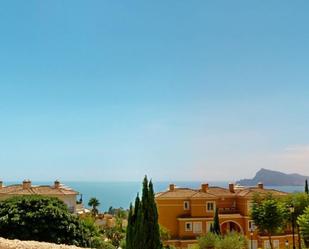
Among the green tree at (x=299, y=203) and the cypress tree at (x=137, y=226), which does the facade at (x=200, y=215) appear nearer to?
the green tree at (x=299, y=203)

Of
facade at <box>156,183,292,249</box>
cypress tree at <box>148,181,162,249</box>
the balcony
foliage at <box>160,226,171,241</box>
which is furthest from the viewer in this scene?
the balcony

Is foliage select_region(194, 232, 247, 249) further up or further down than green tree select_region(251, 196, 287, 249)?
further down

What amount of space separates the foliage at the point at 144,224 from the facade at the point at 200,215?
22547 millimetres

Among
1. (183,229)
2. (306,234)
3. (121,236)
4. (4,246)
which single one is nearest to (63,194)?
(121,236)

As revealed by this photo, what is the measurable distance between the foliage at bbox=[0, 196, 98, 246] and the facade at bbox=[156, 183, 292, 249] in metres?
23.4

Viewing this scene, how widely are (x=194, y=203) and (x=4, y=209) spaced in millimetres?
Result: 26811

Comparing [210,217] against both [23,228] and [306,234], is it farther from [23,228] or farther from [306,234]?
[23,228]

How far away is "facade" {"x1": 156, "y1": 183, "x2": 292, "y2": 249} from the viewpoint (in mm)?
45781

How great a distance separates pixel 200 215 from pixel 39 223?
26856 millimetres

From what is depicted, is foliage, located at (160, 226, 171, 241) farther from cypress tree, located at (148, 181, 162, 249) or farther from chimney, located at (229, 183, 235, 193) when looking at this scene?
cypress tree, located at (148, 181, 162, 249)

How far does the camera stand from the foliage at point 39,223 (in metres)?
22.2

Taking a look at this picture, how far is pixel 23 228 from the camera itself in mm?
22250

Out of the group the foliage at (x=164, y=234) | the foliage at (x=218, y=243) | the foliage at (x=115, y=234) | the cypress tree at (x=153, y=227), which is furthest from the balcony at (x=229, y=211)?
the cypress tree at (x=153, y=227)

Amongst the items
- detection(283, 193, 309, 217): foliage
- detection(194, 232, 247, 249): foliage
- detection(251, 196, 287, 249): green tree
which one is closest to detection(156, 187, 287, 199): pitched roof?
detection(283, 193, 309, 217): foliage
